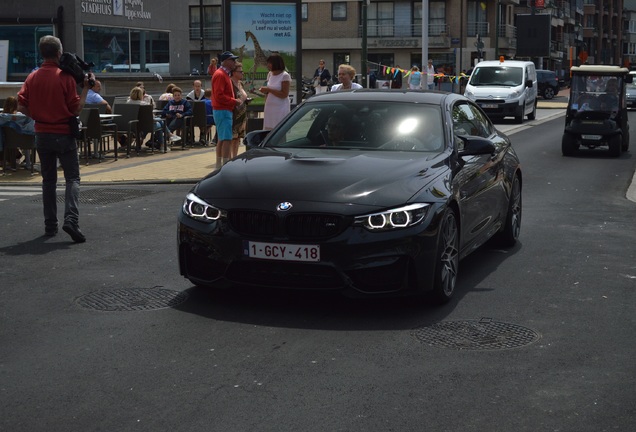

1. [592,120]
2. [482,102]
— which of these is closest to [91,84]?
[592,120]

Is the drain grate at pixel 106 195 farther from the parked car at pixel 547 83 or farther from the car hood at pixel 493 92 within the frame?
the parked car at pixel 547 83

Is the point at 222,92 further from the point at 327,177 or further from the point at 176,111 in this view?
the point at 327,177

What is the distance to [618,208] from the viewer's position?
1313 centimetres

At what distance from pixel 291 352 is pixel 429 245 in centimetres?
140

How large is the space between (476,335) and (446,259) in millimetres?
931

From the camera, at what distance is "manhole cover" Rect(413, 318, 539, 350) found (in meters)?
6.25

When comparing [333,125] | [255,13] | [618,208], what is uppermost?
[255,13]

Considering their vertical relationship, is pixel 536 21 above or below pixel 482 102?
above

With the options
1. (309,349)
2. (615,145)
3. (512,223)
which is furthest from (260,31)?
(309,349)

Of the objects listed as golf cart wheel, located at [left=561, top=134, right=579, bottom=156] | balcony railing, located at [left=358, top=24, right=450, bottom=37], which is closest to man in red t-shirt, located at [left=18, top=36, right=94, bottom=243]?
golf cart wheel, located at [left=561, top=134, right=579, bottom=156]

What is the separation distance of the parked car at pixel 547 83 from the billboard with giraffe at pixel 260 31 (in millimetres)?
44048

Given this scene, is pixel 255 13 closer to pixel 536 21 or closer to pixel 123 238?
pixel 123 238

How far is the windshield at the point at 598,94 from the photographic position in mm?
22062

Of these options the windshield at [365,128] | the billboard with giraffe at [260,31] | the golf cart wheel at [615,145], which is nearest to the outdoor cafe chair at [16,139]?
the billboard with giraffe at [260,31]
